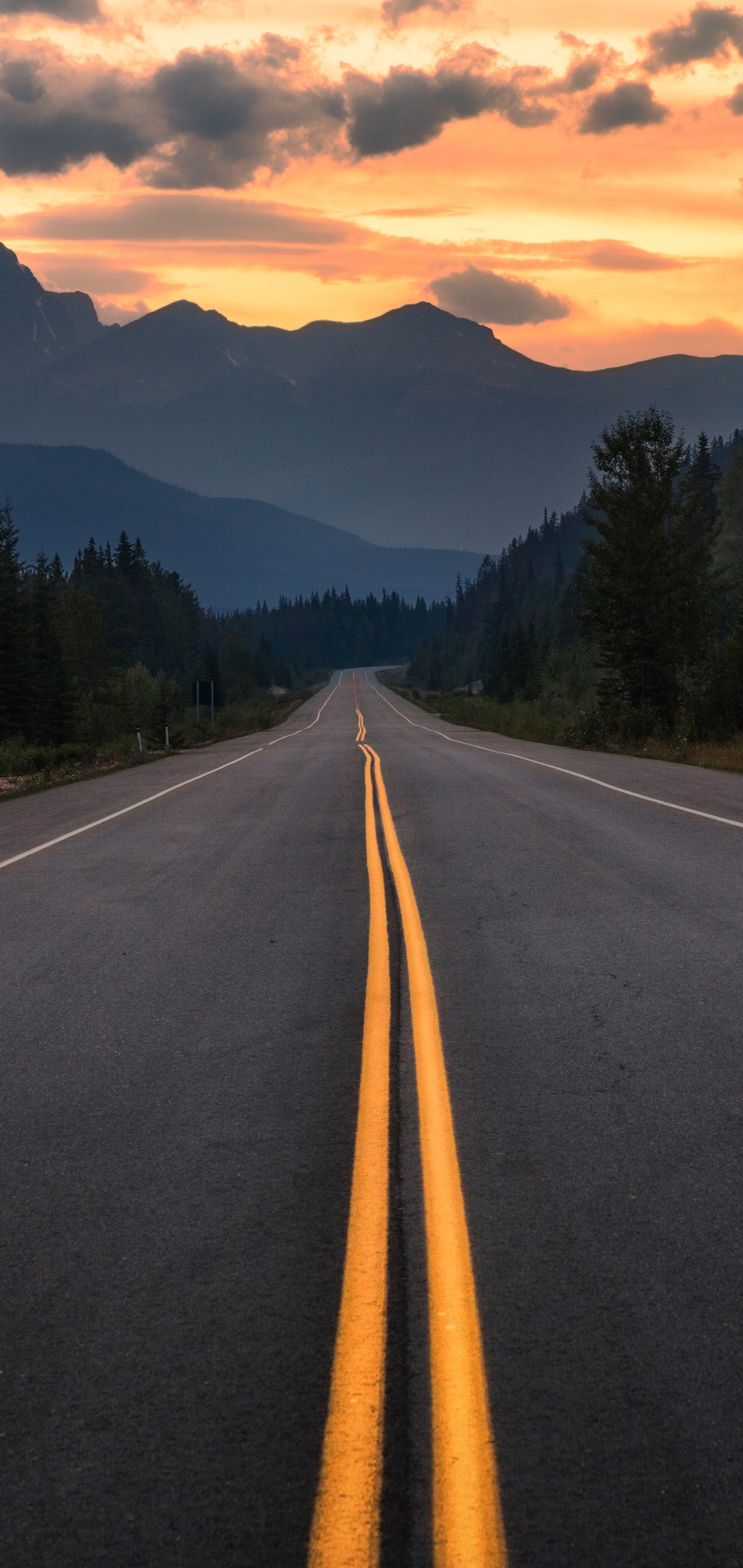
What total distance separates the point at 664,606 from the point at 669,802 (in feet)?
61.2

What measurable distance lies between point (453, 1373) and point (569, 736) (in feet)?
99.2

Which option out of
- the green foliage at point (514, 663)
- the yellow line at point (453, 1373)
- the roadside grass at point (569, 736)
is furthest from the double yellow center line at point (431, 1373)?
the green foliage at point (514, 663)

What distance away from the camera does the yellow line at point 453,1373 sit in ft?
6.93

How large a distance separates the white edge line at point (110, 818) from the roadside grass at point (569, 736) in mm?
9944

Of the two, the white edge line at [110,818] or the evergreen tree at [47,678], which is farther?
the evergreen tree at [47,678]

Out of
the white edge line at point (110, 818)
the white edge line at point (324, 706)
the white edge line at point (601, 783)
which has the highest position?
the white edge line at point (324, 706)

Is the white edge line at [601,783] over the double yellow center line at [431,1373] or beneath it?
over

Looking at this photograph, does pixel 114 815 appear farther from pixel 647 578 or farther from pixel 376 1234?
pixel 647 578

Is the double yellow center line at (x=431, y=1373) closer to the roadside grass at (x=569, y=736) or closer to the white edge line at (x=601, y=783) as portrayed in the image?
the white edge line at (x=601, y=783)

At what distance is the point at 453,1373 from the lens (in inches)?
102

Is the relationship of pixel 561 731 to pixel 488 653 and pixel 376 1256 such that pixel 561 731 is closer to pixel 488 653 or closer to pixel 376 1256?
pixel 376 1256

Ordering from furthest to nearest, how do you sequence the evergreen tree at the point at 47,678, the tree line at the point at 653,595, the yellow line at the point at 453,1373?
the evergreen tree at the point at 47,678, the tree line at the point at 653,595, the yellow line at the point at 453,1373

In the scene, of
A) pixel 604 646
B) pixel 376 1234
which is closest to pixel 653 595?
pixel 604 646

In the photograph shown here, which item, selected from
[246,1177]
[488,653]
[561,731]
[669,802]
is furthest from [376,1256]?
[488,653]
